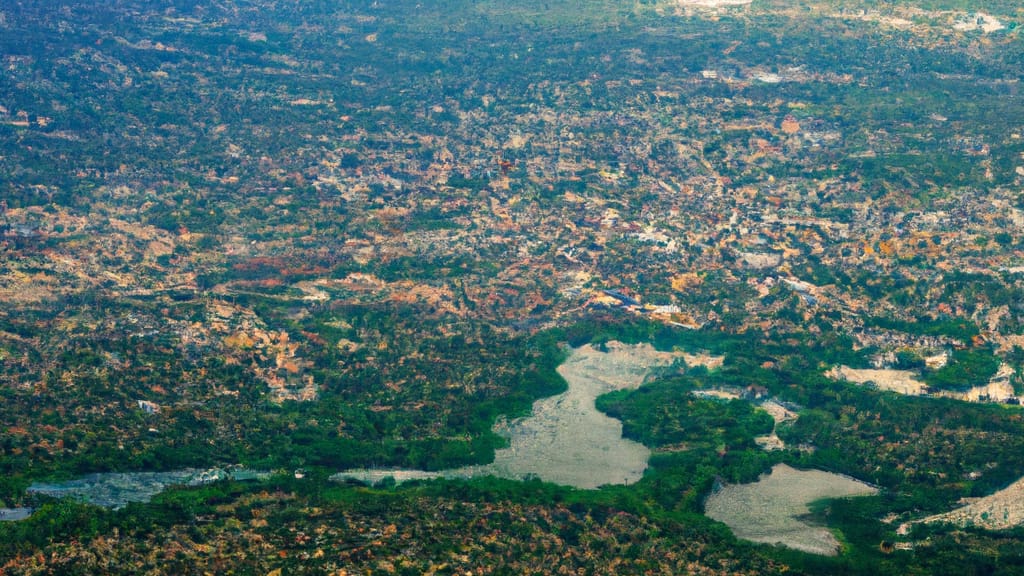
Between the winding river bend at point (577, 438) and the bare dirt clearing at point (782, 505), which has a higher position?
the bare dirt clearing at point (782, 505)

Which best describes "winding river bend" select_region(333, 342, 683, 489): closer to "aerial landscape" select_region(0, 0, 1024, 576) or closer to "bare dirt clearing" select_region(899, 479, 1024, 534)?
"aerial landscape" select_region(0, 0, 1024, 576)

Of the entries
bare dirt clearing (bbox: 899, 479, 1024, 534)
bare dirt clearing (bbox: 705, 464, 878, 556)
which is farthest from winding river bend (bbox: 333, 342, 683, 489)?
bare dirt clearing (bbox: 899, 479, 1024, 534)

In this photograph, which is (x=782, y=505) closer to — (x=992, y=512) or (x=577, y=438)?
(x=992, y=512)

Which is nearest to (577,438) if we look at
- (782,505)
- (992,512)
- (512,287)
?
(782,505)

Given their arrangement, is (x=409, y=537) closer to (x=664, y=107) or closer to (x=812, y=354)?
(x=812, y=354)

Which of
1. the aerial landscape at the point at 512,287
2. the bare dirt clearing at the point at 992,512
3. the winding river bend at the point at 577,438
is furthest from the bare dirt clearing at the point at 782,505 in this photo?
the winding river bend at the point at 577,438

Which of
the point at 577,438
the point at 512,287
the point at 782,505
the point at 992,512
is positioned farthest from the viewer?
the point at 512,287

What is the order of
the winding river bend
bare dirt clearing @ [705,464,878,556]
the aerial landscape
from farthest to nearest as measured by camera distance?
the winding river bend, bare dirt clearing @ [705,464,878,556], the aerial landscape

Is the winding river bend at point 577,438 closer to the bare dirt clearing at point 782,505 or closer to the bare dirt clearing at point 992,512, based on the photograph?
the bare dirt clearing at point 782,505
